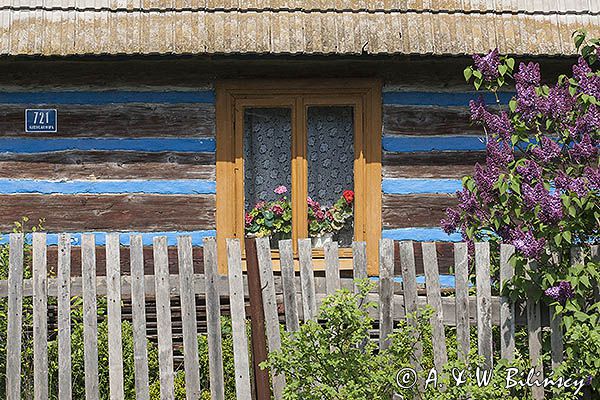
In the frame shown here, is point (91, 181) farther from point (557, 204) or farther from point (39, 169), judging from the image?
point (557, 204)

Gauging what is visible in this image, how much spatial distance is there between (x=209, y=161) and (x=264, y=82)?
88cm

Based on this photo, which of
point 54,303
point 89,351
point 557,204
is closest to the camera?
point 557,204

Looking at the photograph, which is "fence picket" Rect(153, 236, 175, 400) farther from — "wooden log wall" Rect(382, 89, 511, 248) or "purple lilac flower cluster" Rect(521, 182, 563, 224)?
"wooden log wall" Rect(382, 89, 511, 248)

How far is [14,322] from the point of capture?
6.22 meters

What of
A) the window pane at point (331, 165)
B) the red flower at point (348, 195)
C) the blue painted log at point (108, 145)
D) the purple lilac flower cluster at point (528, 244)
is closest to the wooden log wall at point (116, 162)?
the blue painted log at point (108, 145)

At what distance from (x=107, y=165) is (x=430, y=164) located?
9.71 ft

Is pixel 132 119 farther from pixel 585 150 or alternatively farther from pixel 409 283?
pixel 585 150

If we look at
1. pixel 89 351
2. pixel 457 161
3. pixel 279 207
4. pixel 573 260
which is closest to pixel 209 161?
pixel 279 207

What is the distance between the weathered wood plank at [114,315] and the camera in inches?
243

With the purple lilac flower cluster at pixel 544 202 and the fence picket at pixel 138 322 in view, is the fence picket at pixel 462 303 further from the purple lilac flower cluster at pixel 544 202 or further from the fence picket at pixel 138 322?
the fence picket at pixel 138 322

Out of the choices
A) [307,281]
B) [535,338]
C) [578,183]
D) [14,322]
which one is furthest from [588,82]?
[14,322]

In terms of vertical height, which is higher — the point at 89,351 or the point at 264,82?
the point at 264,82

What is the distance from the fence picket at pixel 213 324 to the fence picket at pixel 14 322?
120 centimetres

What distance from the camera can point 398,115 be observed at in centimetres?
902
